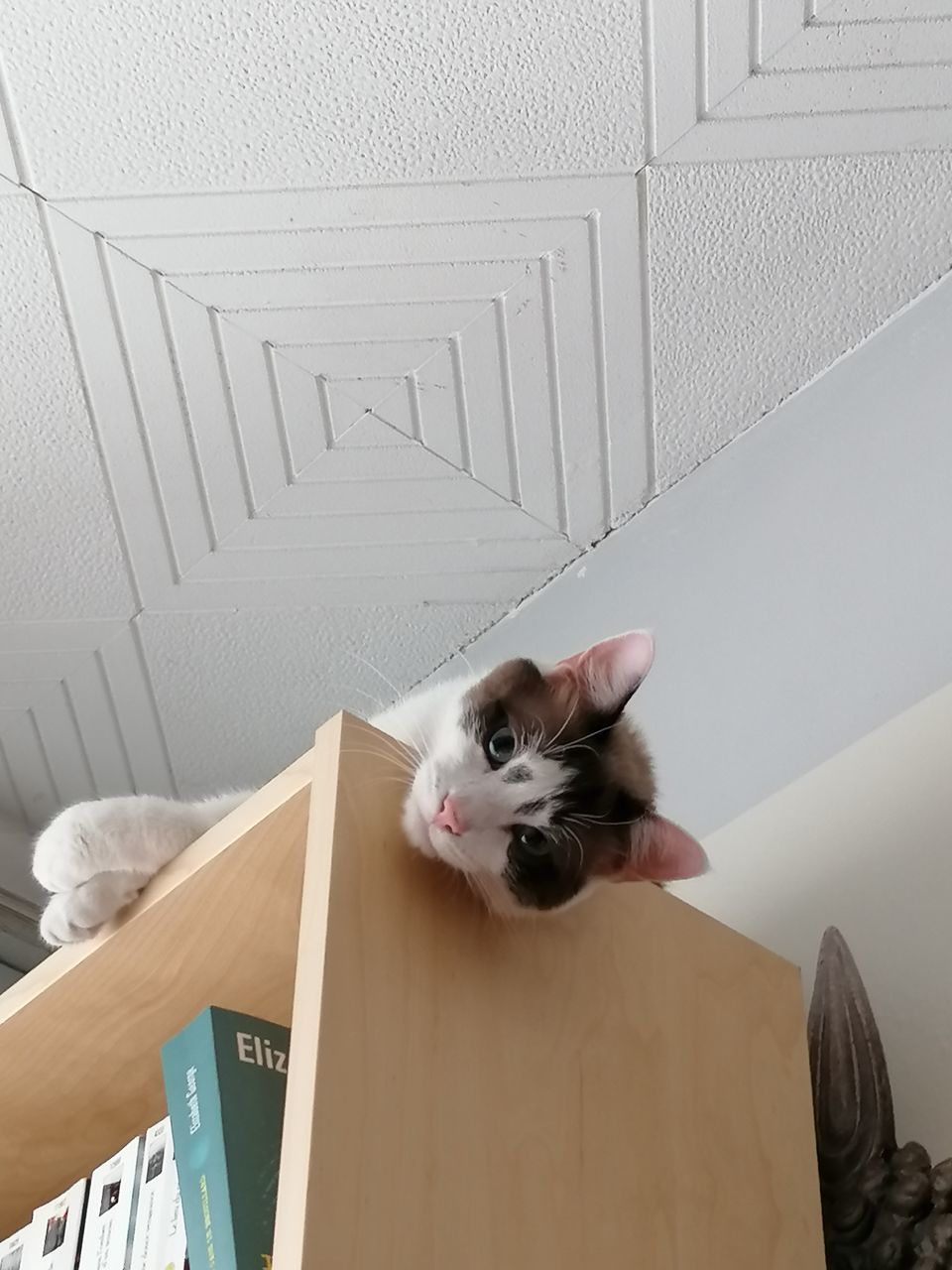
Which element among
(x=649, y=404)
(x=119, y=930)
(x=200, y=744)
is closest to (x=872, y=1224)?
(x=119, y=930)

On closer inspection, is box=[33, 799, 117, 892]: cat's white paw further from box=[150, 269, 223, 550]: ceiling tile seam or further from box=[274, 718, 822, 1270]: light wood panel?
→ box=[150, 269, 223, 550]: ceiling tile seam

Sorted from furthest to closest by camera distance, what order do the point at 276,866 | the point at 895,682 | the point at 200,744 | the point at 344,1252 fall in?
the point at 200,744, the point at 895,682, the point at 276,866, the point at 344,1252

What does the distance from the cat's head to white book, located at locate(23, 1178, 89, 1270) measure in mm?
436

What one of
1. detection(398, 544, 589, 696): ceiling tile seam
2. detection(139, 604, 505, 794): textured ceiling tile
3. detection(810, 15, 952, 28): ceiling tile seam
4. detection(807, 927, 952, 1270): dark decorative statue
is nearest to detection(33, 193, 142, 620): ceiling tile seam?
detection(139, 604, 505, 794): textured ceiling tile

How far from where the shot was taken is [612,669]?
3.07ft

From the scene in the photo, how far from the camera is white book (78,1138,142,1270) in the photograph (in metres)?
A: 0.82

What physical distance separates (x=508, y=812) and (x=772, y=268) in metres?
0.81

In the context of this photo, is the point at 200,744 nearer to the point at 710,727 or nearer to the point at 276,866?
the point at 710,727

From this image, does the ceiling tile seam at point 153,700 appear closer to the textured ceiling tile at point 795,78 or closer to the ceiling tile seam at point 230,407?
the ceiling tile seam at point 230,407

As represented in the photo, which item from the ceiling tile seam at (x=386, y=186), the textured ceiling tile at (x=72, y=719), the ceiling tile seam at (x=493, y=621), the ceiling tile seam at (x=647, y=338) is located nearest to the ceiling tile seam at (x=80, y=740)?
the textured ceiling tile at (x=72, y=719)

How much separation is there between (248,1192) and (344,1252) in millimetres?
186

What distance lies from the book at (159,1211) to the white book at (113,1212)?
0.04 feet

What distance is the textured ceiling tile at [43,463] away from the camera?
4.25 feet

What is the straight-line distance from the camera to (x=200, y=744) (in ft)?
6.22
